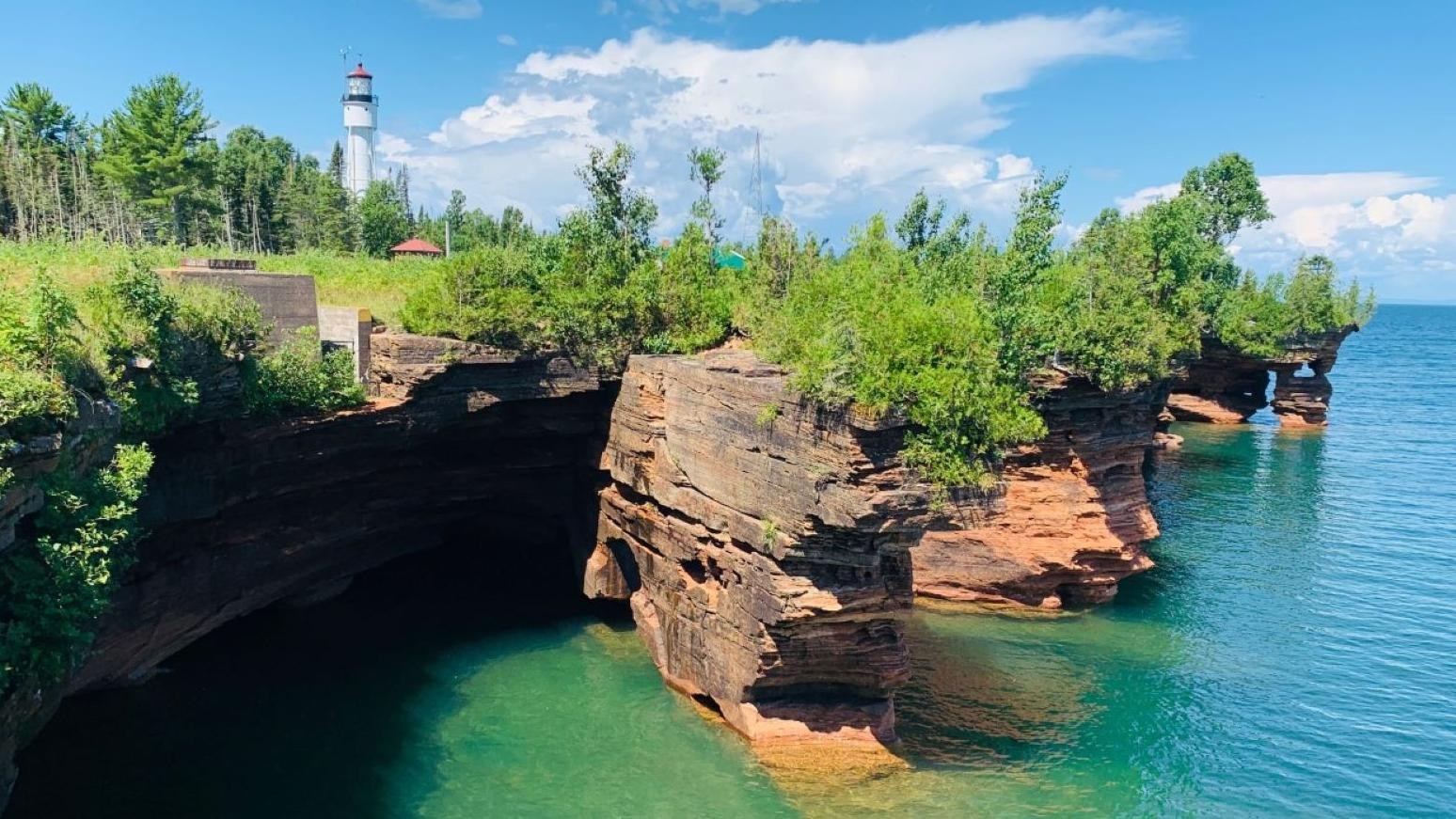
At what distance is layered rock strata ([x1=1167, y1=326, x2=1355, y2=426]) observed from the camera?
164 feet

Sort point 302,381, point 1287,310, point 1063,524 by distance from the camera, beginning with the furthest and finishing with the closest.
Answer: point 1287,310
point 1063,524
point 302,381

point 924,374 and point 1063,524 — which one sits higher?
point 924,374

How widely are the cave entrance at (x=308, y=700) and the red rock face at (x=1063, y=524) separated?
922 centimetres

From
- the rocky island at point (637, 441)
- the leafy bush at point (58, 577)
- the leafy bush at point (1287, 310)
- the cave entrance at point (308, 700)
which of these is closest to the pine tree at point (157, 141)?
the rocky island at point (637, 441)

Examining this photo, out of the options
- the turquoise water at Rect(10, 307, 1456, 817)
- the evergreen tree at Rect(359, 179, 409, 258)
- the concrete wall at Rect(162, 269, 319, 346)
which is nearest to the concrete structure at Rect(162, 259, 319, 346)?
the concrete wall at Rect(162, 269, 319, 346)

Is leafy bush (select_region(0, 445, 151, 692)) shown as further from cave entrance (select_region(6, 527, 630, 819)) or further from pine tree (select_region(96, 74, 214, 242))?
pine tree (select_region(96, 74, 214, 242))

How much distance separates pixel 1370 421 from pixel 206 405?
214 ft

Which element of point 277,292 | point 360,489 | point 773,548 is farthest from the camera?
point 360,489

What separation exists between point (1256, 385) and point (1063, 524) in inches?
1612

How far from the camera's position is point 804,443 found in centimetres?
1492

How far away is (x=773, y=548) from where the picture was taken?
15602 millimetres

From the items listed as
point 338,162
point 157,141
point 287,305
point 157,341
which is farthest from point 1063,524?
point 338,162

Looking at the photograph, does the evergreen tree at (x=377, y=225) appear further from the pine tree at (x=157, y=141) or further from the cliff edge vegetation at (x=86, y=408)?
the cliff edge vegetation at (x=86, y=408)

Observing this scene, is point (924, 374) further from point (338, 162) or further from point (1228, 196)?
point (338, 162)
